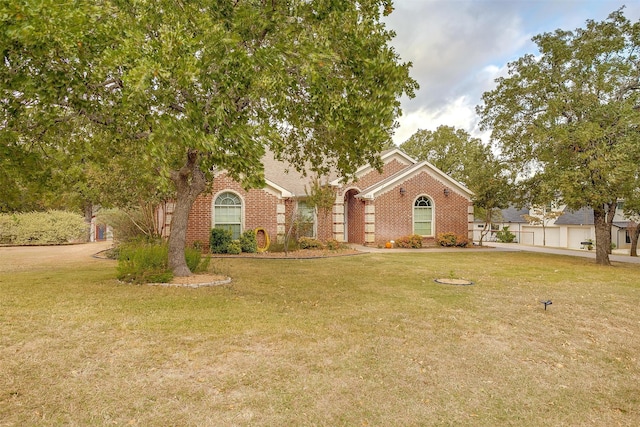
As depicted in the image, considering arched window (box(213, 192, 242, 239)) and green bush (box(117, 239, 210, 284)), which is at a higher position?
arched window (box(213, 192, 242, 239))

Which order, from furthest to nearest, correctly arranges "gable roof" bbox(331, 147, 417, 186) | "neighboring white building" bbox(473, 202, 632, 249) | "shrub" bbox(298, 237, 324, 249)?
"neighboring white building" bbox(473, 202, 632, 249)
"gable roof" bbox(331, 147, 417, 186)
"shrub" bbox(298, 237, 324, 249)

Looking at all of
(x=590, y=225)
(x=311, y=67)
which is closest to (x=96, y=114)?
(x=311, y=67)

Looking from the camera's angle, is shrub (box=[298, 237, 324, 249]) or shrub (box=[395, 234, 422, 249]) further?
shrub (box=[395, 234, 422, 249])

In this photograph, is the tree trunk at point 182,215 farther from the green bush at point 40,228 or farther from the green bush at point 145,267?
the green bush at point 40,228

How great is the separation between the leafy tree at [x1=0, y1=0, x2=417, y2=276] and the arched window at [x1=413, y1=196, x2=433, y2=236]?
1531 centimetres

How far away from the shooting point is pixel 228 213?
1914 cm

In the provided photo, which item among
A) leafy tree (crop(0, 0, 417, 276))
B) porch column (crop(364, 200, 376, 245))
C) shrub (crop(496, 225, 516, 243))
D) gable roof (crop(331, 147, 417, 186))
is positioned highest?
gable roof (crop(331, 147, 417, 186))

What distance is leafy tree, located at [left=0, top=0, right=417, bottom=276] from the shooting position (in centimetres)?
566

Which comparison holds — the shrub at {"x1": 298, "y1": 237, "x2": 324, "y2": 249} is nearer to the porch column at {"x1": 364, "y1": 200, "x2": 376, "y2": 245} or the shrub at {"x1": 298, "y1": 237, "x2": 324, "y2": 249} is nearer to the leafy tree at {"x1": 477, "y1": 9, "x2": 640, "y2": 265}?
the porch column at {"x1": 364, "y1": 200, "x2": 376, "y2": 245}

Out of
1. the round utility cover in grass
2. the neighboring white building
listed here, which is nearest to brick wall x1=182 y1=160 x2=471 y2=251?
the round utility cover in grass

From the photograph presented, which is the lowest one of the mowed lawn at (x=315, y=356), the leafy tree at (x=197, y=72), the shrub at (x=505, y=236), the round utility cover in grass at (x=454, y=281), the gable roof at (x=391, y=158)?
the mowed lawn at (x=315, y=356)

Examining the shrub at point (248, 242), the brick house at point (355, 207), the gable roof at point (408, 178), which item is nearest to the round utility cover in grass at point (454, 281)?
the brick house at point (355, 207)

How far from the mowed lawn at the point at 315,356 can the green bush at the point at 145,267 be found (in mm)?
460

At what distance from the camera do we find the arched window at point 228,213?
19000mm
